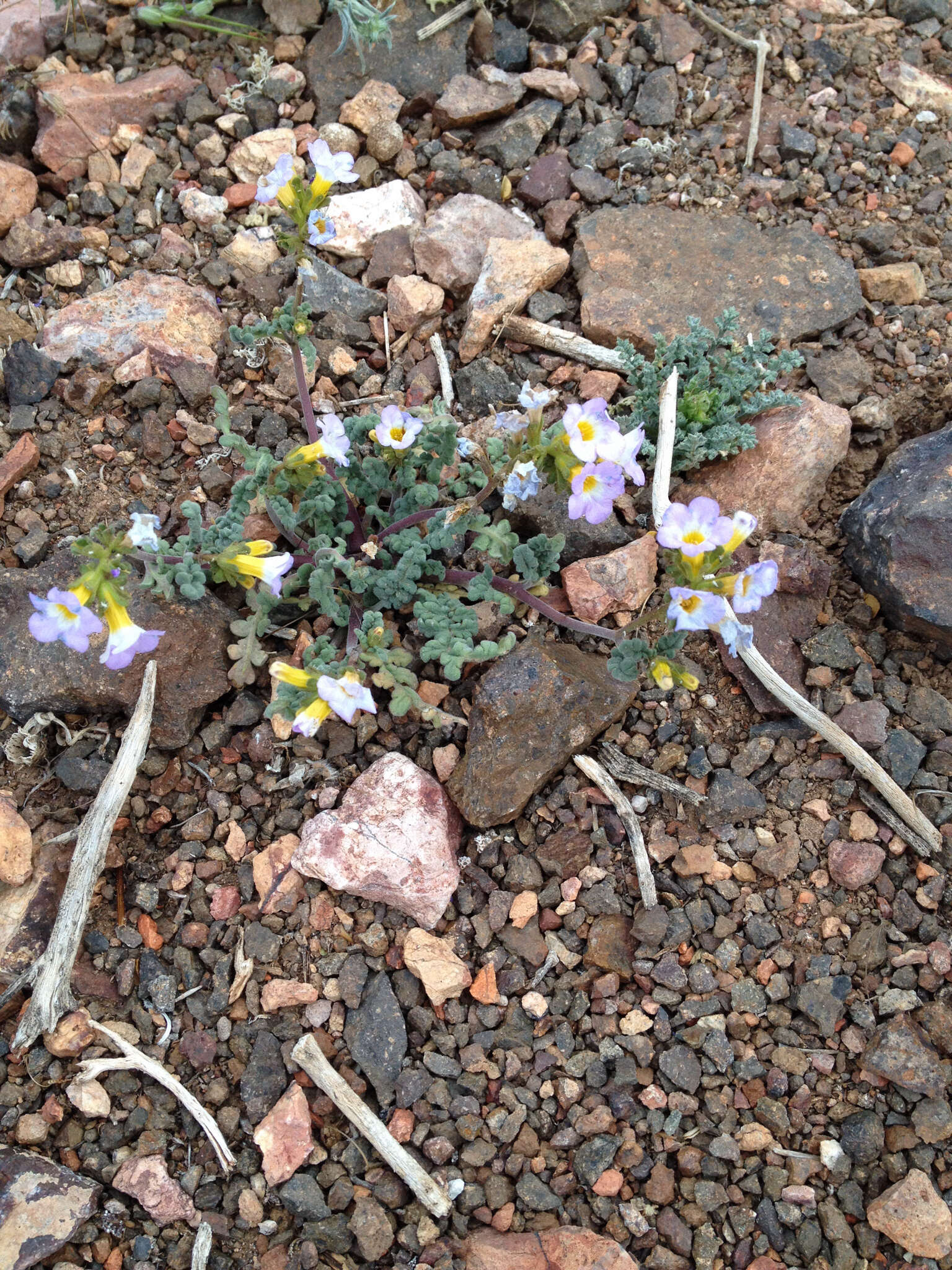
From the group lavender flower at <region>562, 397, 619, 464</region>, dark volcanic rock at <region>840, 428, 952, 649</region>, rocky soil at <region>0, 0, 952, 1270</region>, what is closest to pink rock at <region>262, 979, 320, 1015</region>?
rocky soil at <region>0, 0, 952, 1270</region>

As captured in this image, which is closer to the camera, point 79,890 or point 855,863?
point 79,890

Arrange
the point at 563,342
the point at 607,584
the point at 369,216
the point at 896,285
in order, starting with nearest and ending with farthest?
the point at 607,584 → the point at 563,342 → the point at 896,285 → the point at 369,216

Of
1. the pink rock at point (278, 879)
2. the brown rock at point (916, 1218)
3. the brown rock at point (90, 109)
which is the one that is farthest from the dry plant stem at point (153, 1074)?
the brown rock at point (90, 109)

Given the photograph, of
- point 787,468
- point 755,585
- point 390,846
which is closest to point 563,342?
point 787,468

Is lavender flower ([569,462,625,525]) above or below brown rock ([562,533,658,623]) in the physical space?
above

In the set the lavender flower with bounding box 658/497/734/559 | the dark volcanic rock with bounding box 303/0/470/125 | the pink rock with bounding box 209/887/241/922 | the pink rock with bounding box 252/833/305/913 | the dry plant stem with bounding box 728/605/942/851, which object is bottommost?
the pink rock with bounding box 209/887/241/922

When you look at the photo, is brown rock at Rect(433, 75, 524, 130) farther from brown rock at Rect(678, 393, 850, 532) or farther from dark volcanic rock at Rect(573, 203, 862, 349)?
brown rock at Rect(678, 393, 850, 532)

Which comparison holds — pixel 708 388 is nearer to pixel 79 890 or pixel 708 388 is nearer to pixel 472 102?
pixel 472 102
